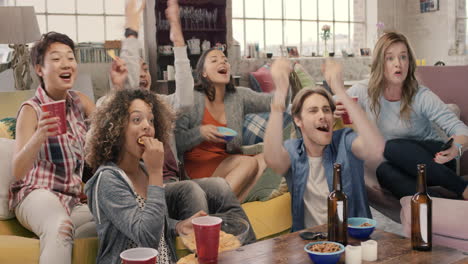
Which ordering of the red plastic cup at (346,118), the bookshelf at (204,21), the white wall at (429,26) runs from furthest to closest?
the white wall at (429,26)
the bookshelf at (204,21)
the red plastic cup at (346,118)

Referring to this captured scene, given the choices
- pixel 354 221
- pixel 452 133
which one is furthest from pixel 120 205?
pixel 452 133

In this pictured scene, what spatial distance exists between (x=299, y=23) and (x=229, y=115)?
6109 mm

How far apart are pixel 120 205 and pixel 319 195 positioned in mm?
1000

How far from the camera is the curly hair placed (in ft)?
6.64

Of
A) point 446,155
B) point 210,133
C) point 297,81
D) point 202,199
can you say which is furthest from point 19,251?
point 446,155

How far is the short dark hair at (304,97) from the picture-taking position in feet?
8.27

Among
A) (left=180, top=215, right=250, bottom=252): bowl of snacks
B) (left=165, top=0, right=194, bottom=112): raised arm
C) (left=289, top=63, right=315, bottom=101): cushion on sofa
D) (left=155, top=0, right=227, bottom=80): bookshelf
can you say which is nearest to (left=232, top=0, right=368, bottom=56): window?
(left=155, top=0, right=227, bottom=80): bookshelf

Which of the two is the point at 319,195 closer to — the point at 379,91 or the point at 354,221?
the point at 354,221

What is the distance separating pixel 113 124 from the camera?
6.74ft

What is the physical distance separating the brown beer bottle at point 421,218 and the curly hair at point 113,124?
1.03 metres

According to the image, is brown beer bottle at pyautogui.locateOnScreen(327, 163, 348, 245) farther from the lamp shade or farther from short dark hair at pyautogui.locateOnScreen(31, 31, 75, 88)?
the lamp shade

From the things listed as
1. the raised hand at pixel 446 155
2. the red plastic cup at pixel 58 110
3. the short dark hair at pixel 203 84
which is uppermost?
the short dark hair at pixel 203 84

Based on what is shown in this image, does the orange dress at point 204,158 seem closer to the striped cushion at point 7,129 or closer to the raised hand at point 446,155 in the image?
the striped cushion at point 7,129

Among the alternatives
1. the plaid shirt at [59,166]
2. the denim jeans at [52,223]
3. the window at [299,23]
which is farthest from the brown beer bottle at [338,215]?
the window at [299,23]
